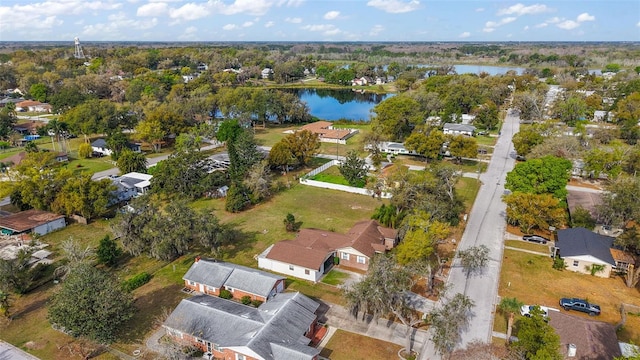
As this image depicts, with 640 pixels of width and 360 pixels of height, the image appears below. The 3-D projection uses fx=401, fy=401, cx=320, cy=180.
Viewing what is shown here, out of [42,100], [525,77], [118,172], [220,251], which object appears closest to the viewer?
[220,251]

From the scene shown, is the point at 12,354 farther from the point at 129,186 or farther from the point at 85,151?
the point at 85,151

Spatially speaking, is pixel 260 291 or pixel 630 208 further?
pixel 630 208

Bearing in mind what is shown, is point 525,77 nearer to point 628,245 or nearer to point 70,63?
point 628,245

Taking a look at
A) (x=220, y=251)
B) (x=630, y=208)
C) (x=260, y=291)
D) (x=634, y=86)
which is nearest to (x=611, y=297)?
(x=630, y=208)

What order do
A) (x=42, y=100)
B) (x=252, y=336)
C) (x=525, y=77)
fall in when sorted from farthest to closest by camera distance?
(x=525, y=77) < (x=42, y=100) < (x=252, y=336)

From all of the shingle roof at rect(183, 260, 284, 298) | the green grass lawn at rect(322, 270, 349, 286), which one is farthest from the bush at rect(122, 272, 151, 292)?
the green grass lawn at rect(322, 270, 349, 286)

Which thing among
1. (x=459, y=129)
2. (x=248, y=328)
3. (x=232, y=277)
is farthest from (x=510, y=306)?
(x=459, y=129)

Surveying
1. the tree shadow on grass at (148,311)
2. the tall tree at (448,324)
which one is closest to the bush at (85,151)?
the tree shadow on grass at (148,311)
